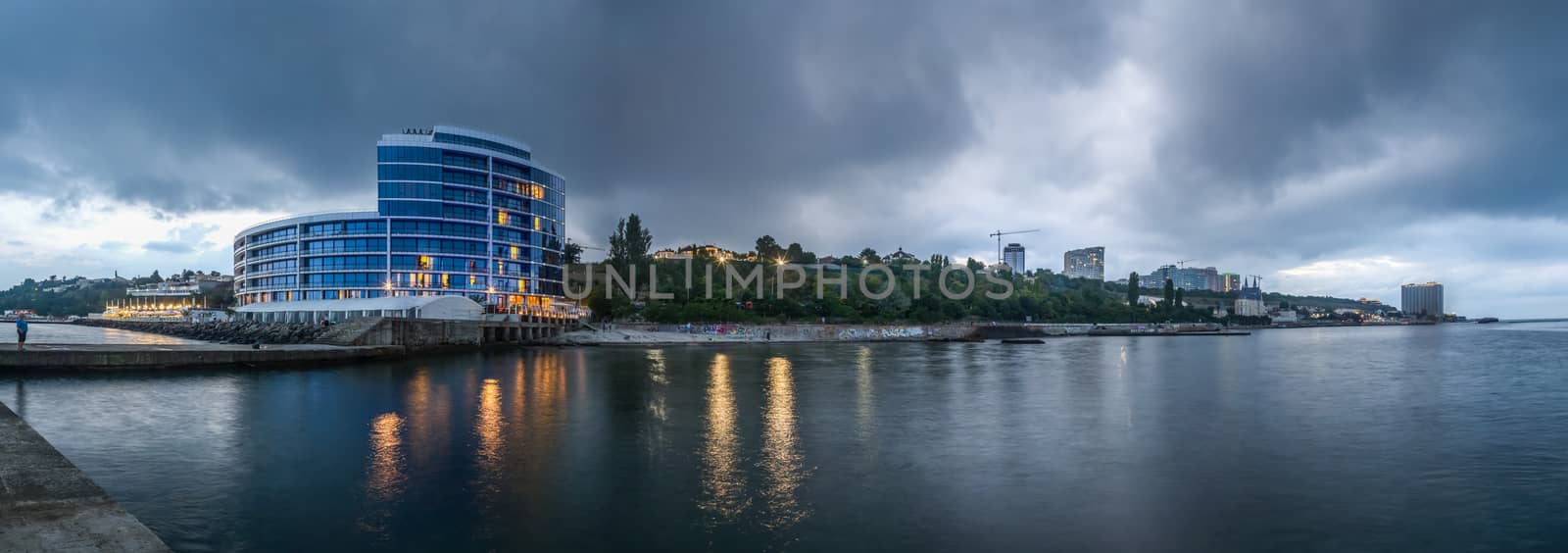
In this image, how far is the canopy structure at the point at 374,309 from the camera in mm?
80062

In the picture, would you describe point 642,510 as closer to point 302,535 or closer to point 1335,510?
point 302,535

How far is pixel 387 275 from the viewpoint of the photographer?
350ft

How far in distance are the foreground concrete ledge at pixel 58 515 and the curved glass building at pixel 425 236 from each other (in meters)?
106

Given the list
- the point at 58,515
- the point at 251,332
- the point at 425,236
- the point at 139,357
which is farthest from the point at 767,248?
the point at 58,515

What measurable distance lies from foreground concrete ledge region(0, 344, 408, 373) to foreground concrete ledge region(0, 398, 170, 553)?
122ft

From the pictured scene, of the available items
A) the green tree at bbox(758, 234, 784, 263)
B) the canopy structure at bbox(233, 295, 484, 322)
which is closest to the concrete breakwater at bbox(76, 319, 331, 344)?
the canopy structure at bbox(233, 295, 484, 322)

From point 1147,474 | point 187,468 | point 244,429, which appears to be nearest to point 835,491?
point 1147,474

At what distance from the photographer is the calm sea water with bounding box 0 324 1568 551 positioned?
45.1 feet

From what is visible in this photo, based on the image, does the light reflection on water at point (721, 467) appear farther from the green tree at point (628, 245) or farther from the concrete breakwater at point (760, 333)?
the green tree at point (628, 245)

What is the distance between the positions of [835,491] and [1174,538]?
718 cm

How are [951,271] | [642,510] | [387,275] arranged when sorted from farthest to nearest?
[951,271]
[387,275]
[642,510]

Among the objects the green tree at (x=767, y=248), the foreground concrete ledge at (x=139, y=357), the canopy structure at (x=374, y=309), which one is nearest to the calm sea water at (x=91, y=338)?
the canopy structure at (x=374, y=309)

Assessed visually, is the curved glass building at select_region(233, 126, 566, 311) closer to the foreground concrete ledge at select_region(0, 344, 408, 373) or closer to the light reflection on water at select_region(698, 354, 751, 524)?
the foreground concrete ledge at select_region(0, 344, 408, 373)

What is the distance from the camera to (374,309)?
275 ft
